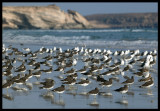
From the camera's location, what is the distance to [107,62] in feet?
72.4

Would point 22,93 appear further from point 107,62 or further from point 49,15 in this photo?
point 49,15

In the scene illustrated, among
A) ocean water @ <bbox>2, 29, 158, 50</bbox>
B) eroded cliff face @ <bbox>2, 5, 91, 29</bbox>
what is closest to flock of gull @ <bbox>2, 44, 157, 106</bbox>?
ocean water @ <bbox>2, 29, 158, 50</bbox>

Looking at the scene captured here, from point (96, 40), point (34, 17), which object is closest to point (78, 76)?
point (96, 40)

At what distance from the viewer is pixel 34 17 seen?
495ft

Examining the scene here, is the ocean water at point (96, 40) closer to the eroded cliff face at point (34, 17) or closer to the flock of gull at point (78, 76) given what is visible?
the flock of gull at point (78, 76)

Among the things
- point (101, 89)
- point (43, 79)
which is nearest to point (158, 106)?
point (101, 89)

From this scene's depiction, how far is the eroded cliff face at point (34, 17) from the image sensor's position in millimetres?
146250

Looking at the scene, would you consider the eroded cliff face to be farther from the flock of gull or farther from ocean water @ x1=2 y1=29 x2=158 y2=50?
the flock of gull

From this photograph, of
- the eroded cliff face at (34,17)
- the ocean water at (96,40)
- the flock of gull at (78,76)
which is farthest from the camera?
the eroded cliff face at (34,17)

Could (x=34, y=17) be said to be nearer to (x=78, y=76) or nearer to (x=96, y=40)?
(x=96, y=40)

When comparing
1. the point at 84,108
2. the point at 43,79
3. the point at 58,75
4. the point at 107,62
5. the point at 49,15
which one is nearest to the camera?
the point at 84,108

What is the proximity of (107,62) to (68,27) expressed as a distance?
143m

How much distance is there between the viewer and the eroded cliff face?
480 ft

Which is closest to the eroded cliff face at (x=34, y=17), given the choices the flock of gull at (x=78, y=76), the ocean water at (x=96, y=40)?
the ocean water at (x=96, y=40)
